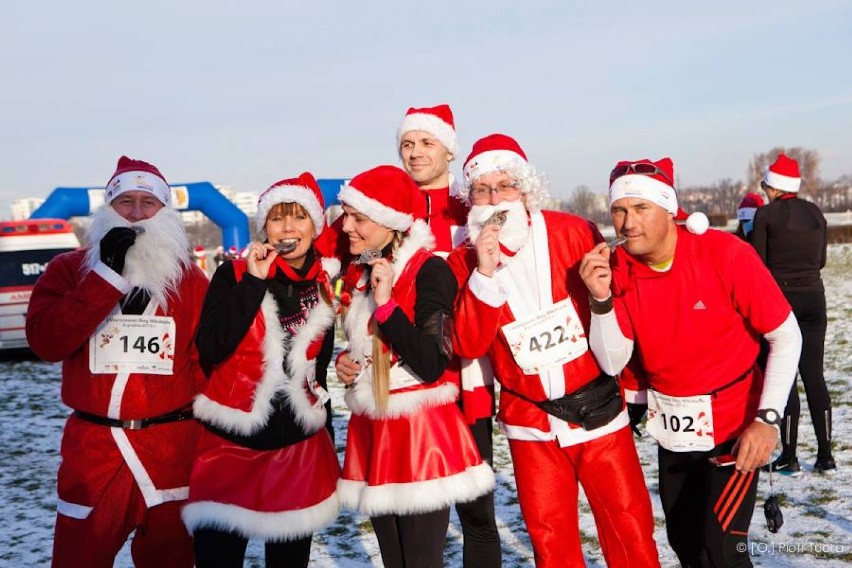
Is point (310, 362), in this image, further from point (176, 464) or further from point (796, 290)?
point (796, 290)

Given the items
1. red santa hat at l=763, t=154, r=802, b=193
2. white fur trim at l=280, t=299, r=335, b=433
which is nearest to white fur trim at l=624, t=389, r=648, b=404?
white fur trim at l=280, t=299, r=335, b=433

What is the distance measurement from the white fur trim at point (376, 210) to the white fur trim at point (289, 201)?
0.15 metres

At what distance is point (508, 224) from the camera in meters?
2.96

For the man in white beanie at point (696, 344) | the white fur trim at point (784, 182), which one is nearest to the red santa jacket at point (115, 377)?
the man in white beanie at point (696, 344)

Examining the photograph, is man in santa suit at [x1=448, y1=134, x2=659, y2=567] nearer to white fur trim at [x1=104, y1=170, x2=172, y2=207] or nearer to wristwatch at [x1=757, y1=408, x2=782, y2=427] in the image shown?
wristwatch at [x1=757, y1=408, x2=782, y2=427]

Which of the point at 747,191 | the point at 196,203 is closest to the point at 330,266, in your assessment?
the point at 196,203

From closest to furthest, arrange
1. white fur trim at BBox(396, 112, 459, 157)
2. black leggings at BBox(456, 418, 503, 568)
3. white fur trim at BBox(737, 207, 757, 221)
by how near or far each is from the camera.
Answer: black leggings at BBox(456, 418, 503, 568) → white fur trim at BBox(396, 112, 459, 157) → white fur trim at BBox(737, 207, 757, 221)

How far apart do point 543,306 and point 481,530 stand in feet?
3.25

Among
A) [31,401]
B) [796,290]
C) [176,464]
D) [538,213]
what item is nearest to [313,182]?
[538,213]

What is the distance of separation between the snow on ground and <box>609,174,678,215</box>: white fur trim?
2.08 m

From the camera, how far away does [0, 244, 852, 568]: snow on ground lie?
425 centimetres

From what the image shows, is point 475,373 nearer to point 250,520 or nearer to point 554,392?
point 554,392

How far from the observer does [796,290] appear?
5.69 m

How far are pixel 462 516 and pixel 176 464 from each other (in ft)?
3.75
